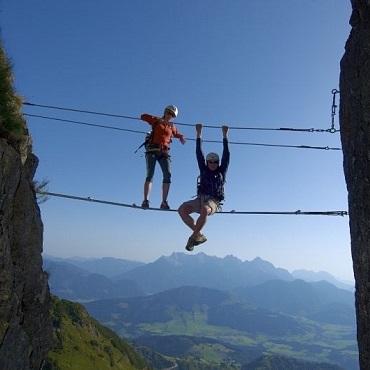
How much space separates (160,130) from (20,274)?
25.5 ft

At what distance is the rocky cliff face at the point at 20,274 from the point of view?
46.3 ft

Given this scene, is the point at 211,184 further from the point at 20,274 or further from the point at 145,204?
the point at 20,274

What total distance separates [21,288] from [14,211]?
301 centimetres

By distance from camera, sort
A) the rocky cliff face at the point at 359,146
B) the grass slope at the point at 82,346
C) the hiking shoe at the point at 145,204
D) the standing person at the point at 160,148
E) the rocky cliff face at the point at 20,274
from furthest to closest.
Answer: the grass slope at the point at 82,346
the hiking shoe at the point at 145,204
the standing person at the point at 160,148
the rocky cliff face at the point at 20,274
the rocky cliff face at the point at 359,146

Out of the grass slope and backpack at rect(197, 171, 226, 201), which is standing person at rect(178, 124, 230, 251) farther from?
the grass slope

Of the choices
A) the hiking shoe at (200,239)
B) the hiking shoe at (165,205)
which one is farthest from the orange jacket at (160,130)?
the hiking shoe at (200,239)

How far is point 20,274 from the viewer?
15352 mm

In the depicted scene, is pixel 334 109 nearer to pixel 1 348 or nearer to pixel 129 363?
pixel 1 348

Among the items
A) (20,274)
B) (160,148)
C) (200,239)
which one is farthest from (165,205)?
(20,274)

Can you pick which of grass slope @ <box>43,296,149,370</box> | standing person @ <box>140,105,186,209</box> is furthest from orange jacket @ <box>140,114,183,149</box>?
grass slope @ <box>43,296,149,370</box>

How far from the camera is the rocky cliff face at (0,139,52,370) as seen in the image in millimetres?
14109

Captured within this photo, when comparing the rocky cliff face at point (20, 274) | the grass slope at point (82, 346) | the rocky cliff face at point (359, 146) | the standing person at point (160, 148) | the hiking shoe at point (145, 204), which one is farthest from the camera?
the grass slope at point (82, 346)

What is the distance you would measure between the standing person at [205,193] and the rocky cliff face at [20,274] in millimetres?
6621

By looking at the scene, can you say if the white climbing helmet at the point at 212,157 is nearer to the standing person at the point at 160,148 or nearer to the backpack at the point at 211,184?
the backpack at the point at 211,184
